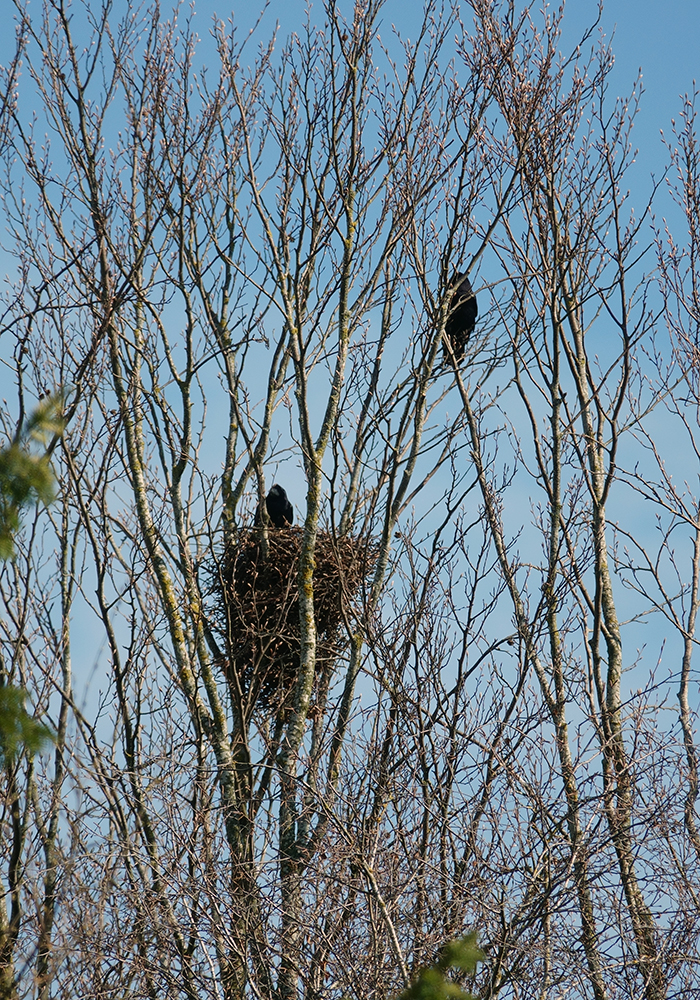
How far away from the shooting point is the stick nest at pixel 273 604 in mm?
7484

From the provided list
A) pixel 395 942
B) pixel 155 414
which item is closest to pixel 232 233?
pixel 155 414

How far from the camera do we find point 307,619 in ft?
23.4

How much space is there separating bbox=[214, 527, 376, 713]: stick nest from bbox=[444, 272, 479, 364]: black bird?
1.73 metres

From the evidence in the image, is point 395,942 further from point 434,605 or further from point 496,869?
point 434,605

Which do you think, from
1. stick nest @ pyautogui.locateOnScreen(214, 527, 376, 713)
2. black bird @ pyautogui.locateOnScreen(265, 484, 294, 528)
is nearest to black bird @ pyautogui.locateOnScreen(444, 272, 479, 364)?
black bird @ pyautogui.locateOnScreen(265, 484, 294, 528)

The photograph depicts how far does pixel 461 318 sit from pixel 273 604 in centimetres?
265

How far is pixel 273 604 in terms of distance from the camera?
7559mm

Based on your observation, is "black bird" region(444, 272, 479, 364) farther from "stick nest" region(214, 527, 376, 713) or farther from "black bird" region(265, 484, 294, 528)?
"stick nest" region(214, 527, 376, 713)

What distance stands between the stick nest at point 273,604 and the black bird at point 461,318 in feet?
5.69

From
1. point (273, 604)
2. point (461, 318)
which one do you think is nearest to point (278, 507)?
point (273, 604)

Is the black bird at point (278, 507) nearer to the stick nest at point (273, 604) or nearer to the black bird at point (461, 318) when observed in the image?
the stick nest at point (273, 604)

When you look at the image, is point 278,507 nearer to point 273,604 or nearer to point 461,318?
point 273,604

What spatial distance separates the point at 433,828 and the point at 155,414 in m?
3.67

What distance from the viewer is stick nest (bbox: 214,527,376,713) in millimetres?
7484
